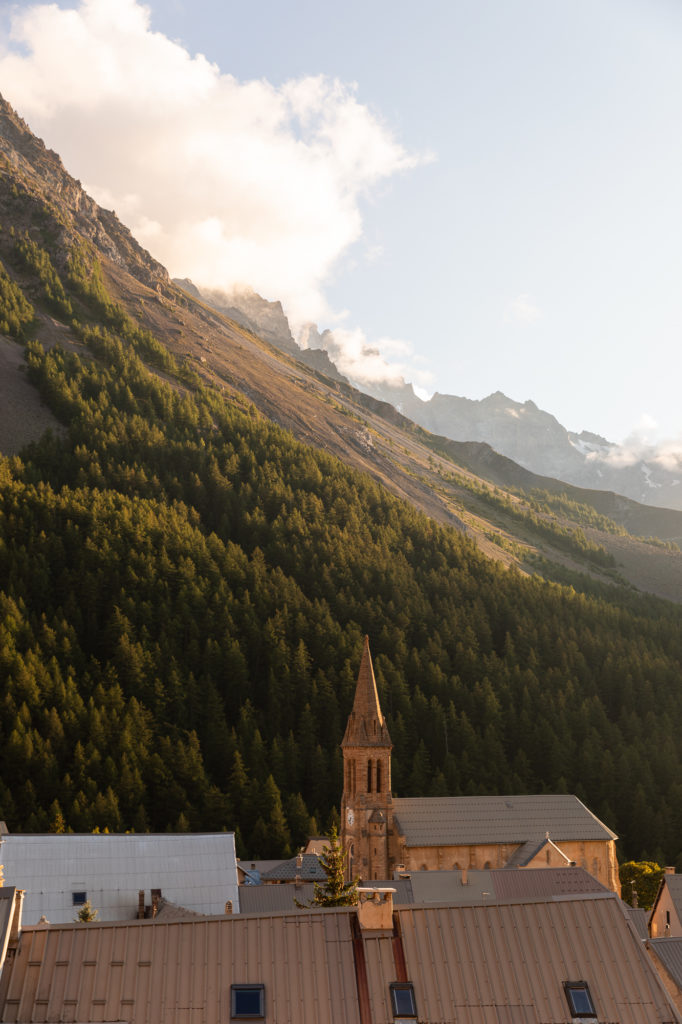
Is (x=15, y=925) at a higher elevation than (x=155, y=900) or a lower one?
lower

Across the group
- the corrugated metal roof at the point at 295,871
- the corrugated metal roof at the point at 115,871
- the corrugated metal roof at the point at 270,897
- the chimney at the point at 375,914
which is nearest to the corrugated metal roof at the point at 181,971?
the chimney at the point at 375,914

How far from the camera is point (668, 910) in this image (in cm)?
5841

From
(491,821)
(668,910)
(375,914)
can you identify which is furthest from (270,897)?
(375,914)

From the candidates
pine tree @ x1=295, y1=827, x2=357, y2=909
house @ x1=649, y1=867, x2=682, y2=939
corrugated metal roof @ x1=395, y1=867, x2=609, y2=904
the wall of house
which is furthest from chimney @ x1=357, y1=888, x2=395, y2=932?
corrugated metal roof @ x1=395, y1=867, x2=609, y2=904

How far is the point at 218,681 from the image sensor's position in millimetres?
125812

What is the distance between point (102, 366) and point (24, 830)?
130 metres

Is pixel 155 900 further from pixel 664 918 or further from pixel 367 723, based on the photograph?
pixel 664 918

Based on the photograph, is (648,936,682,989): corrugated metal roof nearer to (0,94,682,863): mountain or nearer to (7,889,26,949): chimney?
(7,889,26,949): chimney

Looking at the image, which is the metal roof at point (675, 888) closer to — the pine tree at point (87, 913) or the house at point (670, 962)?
the house at point (670, 962)

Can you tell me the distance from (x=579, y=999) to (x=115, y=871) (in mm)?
41257

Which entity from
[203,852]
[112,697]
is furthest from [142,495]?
[203,852]

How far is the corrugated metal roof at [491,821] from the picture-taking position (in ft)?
279

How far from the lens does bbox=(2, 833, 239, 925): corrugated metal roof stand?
2234 inches

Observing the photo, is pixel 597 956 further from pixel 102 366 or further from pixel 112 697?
pixel 102 366
